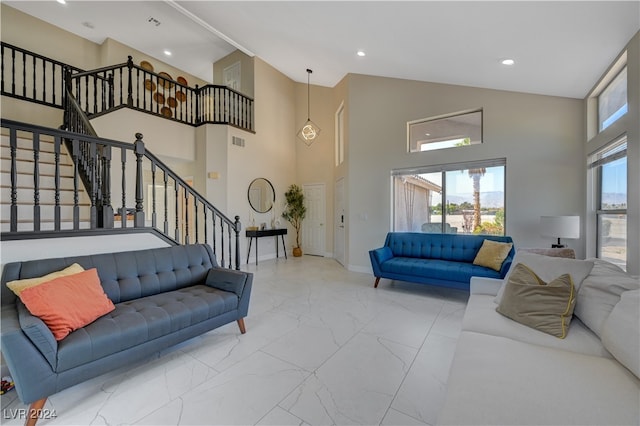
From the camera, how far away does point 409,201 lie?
5.02m

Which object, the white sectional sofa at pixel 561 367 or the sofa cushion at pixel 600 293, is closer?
the white sectional sofa at pixel 561 367

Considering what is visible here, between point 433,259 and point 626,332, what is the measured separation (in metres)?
2.92

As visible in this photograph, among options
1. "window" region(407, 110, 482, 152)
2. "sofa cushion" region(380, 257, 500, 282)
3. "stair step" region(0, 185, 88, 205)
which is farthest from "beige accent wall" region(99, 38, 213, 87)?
"sofa cushion" region(380, 257, 500, 282)

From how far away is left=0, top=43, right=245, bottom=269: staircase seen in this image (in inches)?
90.9

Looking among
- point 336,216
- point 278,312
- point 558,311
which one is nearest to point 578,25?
point 558,311

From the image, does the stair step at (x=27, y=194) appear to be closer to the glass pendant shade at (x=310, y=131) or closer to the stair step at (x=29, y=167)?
the stair step at (x=29, y=167)

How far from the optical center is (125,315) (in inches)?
75.9

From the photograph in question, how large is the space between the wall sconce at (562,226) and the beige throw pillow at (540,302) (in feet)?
6.06

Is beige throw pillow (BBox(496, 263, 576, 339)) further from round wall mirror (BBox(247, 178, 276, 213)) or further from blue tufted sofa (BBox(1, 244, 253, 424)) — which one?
round wall mirror (BBox(247, 178, 276, 213))

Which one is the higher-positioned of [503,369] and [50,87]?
[50,87]

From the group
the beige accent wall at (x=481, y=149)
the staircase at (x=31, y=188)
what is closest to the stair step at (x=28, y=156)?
the staircase at (x=31, y=188)

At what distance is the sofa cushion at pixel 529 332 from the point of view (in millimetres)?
1554

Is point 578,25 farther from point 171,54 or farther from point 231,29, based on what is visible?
point 171,54

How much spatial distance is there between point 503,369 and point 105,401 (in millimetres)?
2343
